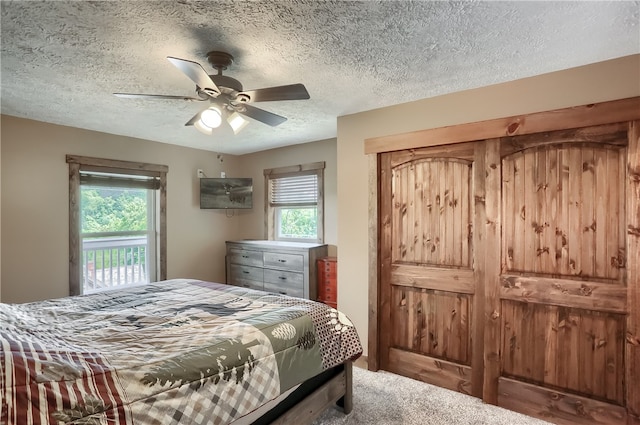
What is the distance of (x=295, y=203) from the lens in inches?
189

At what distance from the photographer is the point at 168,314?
2.05m

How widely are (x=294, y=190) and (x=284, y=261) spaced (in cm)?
115

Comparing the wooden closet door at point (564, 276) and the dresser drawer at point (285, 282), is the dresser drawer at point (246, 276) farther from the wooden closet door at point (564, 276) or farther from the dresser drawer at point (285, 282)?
the wooden closet door at point (564, 276)

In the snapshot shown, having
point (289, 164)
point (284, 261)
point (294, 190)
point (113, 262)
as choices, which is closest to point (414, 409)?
point (284, 261)

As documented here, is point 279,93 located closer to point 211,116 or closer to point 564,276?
point 211,116

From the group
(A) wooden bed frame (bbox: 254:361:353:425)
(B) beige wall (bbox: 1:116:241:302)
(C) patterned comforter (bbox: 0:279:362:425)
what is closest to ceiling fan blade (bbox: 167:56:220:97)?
(C) patterned comforter (bbox: 0:279:362:425)

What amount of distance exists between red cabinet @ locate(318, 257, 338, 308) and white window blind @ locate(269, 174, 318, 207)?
96 centimetres

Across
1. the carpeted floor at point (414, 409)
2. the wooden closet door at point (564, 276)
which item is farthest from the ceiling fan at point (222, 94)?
the carpeted floor at point (414, 409)

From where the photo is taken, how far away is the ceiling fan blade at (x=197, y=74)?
156 centimetres

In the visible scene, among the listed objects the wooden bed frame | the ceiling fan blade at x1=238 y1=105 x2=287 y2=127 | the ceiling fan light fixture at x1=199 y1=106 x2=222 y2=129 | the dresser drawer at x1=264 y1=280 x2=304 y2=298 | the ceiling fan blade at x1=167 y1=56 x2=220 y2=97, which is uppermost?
the ceiling fan blade at x1=167 y1=56 x2=220 y2=97

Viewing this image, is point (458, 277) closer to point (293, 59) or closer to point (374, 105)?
point (374, 105)

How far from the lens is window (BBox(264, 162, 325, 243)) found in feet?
14.9

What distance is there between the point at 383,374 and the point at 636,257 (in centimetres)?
202

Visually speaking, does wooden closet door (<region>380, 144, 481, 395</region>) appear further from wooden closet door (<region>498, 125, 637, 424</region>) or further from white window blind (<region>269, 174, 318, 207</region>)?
white window blind (<region>269, 174, 318, 207</region>)
